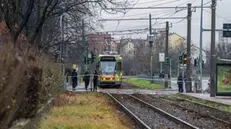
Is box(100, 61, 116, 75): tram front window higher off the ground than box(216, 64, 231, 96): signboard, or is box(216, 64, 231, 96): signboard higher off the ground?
box(100, 61, 116, 75): tram front window

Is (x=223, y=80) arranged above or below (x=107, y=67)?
below

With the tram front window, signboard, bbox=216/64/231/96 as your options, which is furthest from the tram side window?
signboard, bbox=216/64/231/96

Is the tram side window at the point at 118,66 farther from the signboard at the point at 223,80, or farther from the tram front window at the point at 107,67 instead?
the signboard at the point at 223,80

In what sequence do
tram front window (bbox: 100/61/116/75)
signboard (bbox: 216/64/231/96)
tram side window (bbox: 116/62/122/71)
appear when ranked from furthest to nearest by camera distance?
tram side window (bbox: 116/62/122/71)
tram front window (bbox: 100/61/116/75)
signboard (bbox: 216/64/231/96)

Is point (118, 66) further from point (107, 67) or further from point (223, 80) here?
point (223, 80)

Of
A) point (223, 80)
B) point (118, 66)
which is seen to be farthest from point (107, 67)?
point (223, 80)

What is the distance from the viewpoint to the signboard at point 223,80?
1412 inches

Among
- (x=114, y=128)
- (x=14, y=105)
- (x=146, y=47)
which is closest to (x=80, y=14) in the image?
(x=114, y=128)

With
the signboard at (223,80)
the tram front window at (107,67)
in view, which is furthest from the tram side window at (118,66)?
the signboard at (223,80)

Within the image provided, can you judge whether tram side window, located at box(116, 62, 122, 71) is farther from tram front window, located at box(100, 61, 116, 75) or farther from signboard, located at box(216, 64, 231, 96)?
signboard, located at box(216, 64, 231, 96)

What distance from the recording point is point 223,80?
35.9 meters

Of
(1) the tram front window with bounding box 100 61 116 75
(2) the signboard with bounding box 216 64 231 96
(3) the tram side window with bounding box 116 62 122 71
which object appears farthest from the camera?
(3) the tram side window with bounding box 116 62 122 71

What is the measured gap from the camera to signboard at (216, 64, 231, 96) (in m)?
35.9

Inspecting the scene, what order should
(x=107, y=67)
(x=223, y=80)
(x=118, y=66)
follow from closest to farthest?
(x=223, y=80) < (x=107, y=67) < (x=118, y=66)
